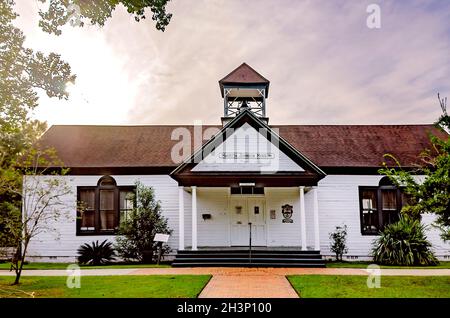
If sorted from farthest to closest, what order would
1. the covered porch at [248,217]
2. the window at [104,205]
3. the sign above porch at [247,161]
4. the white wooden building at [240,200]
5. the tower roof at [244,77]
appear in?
the tower roof at [244,77], the window at [104,205], the covered porch at [248,217], the white wooden building at [240,200], the sign above porch at [247,161]

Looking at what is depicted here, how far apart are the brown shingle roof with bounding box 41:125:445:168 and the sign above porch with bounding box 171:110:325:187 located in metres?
2.60

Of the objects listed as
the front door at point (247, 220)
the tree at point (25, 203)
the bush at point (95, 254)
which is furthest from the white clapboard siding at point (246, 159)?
the tree at point (25, 203)

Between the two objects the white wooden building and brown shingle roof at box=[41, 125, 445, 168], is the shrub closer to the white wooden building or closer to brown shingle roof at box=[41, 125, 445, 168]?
the white wooden building

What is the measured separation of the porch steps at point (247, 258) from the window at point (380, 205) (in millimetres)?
4597

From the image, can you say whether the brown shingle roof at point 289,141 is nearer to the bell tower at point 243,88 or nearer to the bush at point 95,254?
the bell tower at point 243,88

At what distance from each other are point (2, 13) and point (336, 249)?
16025 millimetres

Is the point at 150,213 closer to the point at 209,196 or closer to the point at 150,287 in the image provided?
the point at 209,196

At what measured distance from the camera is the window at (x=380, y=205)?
778 inches

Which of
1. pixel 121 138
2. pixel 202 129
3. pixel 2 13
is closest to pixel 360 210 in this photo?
pixel 202 129

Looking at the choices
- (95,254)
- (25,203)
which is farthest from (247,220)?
(25,203)

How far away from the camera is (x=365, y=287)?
11.1m

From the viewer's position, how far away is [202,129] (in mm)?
23234

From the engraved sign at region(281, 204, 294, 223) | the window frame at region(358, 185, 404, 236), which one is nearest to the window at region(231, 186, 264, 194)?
the engraved sign at region(281, 204, 294, 223)

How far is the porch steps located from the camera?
16188mm
